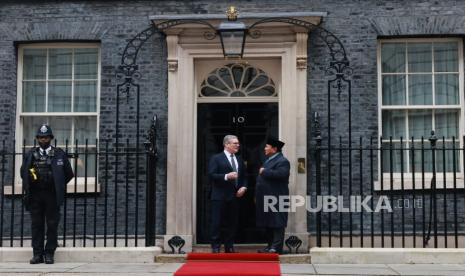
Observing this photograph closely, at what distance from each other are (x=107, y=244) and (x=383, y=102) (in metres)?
4.82

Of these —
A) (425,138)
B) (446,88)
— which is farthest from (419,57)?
(425,138)

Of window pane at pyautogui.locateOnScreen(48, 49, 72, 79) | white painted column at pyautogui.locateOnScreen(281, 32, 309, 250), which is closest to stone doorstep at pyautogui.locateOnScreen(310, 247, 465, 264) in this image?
white painted column at pyautogui.locateOnScreen(281, 32, 309, 250)

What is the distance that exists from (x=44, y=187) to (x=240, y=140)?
3.16 meters

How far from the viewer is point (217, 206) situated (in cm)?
948

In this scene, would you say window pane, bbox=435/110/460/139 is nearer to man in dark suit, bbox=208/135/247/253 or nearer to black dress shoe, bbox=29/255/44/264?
man in dark suit, bbox=208/135/247/253

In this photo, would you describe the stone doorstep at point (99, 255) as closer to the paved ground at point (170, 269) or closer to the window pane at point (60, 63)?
the paved ground at point (170, 269)

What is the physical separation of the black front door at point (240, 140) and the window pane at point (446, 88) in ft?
8.42

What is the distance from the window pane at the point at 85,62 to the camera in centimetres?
1113

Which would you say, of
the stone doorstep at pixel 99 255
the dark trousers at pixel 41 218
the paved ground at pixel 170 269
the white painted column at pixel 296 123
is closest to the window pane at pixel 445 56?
the white painted column at pixel 296 123

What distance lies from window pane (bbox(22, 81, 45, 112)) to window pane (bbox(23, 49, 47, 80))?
0.38 feet

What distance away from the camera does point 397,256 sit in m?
9.20

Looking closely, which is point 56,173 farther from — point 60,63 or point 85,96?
point 60,63

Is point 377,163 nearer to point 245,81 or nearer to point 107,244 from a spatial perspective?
point 245,81

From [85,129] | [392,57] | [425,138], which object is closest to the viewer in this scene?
[425,138]
